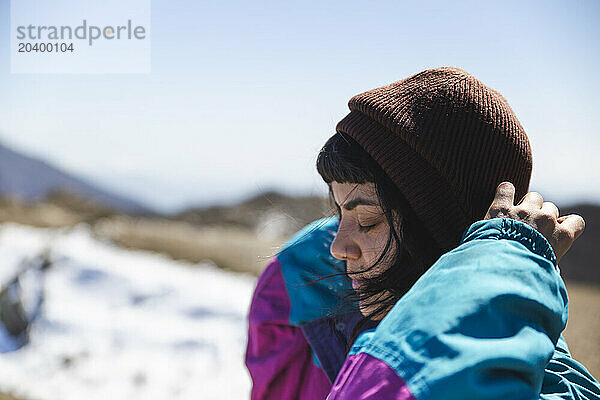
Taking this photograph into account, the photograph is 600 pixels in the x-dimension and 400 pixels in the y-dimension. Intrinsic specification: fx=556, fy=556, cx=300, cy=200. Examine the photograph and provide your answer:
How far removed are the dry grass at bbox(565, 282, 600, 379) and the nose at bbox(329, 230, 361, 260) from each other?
1.26 meters

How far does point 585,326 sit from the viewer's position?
2061 mm

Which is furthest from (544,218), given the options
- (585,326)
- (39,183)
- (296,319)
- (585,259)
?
(39,183)

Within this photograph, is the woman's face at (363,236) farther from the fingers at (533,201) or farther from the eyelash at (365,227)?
the fingers at (533,201)

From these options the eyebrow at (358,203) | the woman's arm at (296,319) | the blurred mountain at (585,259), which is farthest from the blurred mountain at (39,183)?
the eyebrow at (358,203)

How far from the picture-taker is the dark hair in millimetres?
990

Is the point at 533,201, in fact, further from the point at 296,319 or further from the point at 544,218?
the point at 296,319

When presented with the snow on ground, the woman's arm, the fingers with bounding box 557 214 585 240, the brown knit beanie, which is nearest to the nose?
the brown knit beanie

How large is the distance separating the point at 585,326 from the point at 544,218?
5.12ft

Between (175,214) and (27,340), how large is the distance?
1828mm

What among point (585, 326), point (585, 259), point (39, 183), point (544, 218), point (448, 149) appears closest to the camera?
point (544, 218)

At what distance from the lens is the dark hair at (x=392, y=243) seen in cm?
99

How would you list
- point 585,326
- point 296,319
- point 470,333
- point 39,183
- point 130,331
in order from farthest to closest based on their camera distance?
point 39,183 → point 130,331 → point 585,326 → point 296,319 → point 470,333

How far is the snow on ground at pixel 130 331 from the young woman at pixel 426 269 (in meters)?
1.60

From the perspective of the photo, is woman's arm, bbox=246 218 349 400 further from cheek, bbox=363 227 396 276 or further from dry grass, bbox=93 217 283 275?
dry grass, bbox=93 217 283 275
